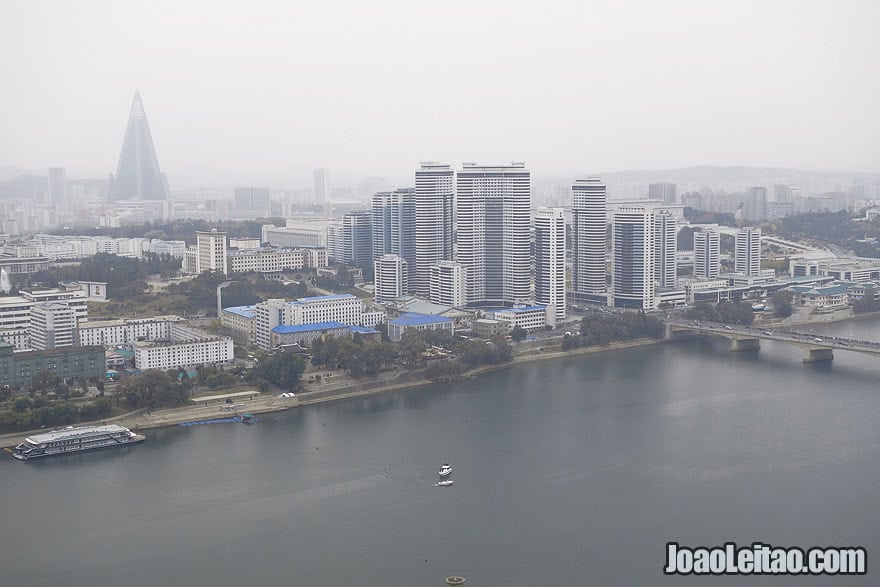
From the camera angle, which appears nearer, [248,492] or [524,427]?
[248,492]

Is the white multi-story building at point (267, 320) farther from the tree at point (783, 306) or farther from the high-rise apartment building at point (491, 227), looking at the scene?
the tree at point (783, 306)

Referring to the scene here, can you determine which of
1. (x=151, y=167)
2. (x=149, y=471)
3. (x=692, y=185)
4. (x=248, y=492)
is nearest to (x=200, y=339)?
(x=149, y=471)

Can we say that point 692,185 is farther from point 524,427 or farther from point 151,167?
point 524,427

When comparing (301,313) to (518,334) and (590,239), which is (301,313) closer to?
(518,334)

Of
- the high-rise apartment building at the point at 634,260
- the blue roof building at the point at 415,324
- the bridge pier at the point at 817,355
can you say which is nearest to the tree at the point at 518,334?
the blue roof building at the point at 415,324

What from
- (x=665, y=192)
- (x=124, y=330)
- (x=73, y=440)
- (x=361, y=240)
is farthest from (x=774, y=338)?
(x=665, y=192)

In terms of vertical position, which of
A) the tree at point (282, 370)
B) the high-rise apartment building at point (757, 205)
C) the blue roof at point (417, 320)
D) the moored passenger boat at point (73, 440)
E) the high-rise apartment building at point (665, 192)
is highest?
the high-rise apartment building at point (665, 192)

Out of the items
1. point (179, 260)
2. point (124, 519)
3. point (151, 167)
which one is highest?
point (151, 167)
